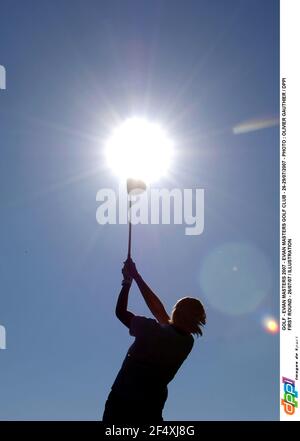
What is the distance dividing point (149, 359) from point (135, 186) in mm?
2798

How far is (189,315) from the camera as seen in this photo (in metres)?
4.98

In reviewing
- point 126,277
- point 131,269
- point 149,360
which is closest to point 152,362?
point 149,360

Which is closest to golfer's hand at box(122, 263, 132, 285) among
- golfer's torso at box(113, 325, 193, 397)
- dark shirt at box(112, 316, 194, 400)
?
dark shirt at box(112, 316, 194, 400)

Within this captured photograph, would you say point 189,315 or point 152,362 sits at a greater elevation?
point 189,315

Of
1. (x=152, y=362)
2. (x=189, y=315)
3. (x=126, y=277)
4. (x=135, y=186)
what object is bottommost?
(x=152, y=362)

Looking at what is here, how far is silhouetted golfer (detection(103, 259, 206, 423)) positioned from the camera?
16.1ft

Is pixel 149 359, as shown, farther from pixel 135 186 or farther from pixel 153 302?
pixel 135 186

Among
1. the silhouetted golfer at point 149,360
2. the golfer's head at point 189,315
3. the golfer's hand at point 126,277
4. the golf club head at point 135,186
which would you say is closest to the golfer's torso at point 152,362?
the silhouetted golfer at point 149,360

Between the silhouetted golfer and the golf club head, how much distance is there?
85.2 inches

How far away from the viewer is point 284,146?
8984 millimetres

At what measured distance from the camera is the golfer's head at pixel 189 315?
16.2 ft

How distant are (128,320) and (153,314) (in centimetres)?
60

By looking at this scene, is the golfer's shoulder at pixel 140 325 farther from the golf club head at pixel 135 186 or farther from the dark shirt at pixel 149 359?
the golf club head at pixel 135 186
